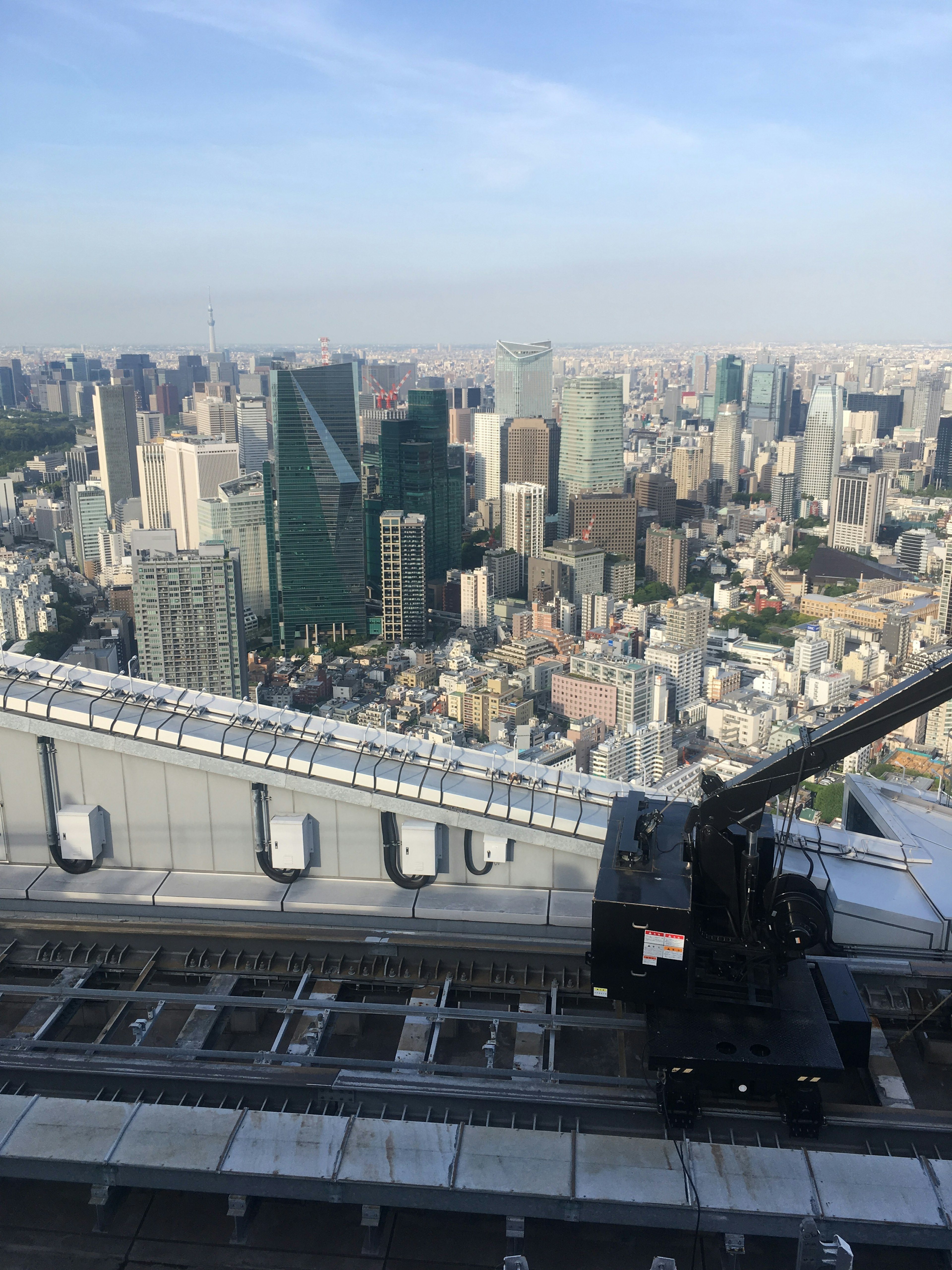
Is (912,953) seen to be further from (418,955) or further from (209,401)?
(209,401)

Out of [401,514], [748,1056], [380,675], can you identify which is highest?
[748,1056]

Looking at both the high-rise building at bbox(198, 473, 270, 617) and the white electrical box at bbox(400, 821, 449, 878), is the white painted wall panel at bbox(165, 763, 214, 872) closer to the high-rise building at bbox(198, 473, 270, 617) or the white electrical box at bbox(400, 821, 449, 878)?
the white electrical box at bbox(400, 821, 449, 878)

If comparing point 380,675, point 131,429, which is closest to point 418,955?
point 380,675

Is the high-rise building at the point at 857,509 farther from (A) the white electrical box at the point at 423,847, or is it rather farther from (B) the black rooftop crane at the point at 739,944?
(B) the black rooftop crane at the point at 739,944

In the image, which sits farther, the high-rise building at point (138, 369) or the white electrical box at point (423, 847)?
the high-rise building at point (138, 369)

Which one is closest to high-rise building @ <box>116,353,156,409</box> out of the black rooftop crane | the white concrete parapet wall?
the white concrete parapet wall

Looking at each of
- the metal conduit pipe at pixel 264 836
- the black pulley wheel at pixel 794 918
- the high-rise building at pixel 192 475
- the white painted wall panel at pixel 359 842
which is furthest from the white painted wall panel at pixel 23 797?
the high-rise building at pixel 192 475
